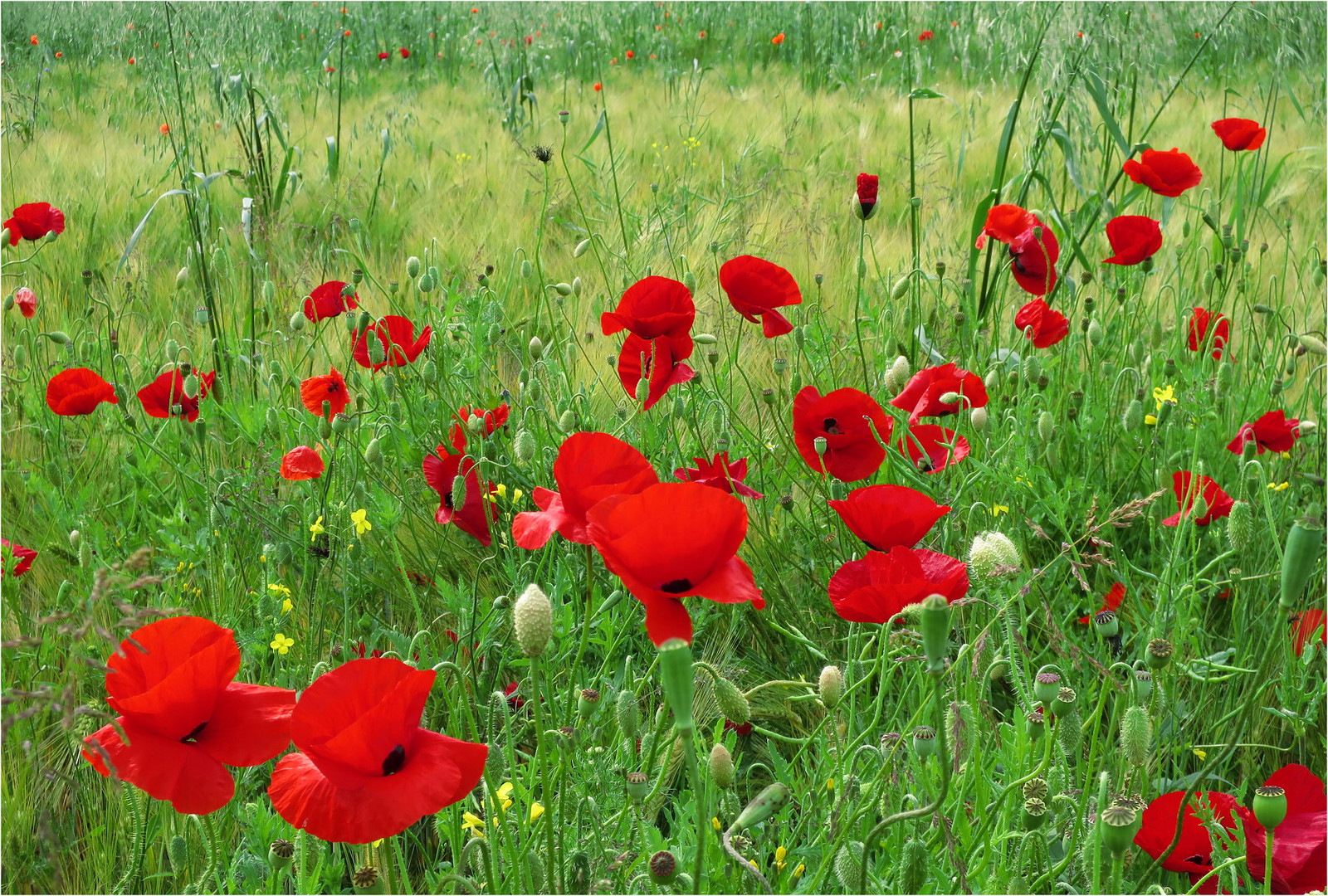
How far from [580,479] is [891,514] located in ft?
1.23

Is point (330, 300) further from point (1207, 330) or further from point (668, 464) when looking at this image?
point (1207, 330)

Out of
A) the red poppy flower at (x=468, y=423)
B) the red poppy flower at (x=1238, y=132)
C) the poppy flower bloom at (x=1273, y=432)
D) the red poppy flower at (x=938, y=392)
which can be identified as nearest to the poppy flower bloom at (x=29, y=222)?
the red poppy flower at (x=468, y=423)

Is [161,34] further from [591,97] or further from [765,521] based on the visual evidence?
[591,97]

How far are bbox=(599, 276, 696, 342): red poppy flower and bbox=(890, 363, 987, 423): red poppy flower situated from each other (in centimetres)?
33

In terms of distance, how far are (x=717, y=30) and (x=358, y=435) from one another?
6.88 metres

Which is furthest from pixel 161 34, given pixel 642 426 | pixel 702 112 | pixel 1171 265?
pixel 702 112

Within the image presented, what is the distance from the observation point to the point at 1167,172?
2.06 metres

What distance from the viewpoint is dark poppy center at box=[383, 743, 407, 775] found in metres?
0.81

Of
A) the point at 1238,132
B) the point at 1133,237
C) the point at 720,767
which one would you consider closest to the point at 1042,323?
the point at 1133,237

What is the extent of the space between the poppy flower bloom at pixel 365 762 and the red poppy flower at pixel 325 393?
945 mm

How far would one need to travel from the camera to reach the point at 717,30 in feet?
25.7

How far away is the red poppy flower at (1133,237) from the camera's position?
75.3 inches

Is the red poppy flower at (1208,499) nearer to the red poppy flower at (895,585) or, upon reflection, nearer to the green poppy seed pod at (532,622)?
the red poppy flower at (895,585)

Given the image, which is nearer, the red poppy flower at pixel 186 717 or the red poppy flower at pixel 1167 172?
the red poppy flower at pixel 186 717
